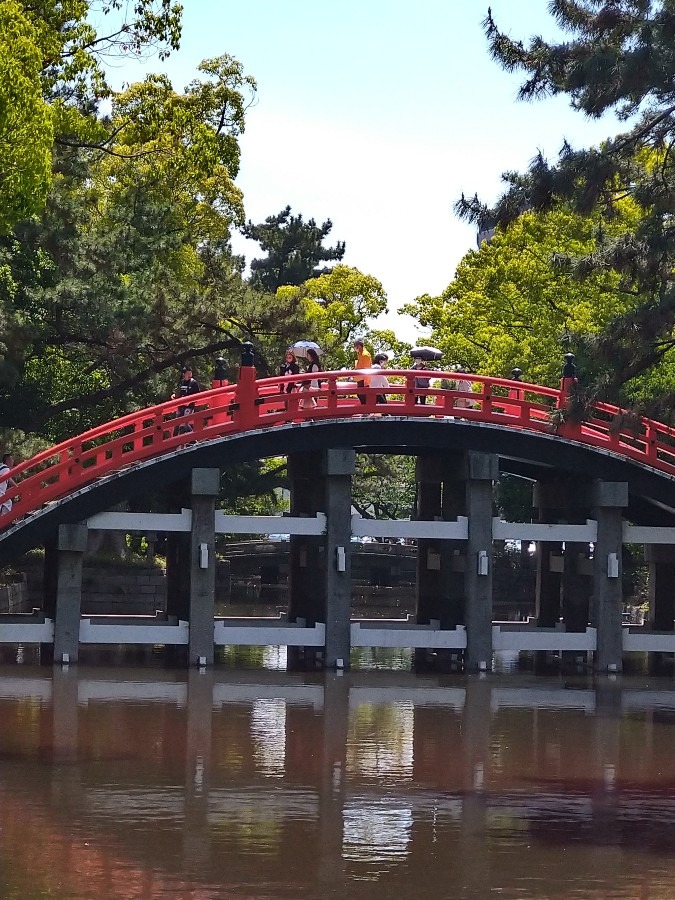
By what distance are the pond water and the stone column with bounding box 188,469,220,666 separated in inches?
90.6

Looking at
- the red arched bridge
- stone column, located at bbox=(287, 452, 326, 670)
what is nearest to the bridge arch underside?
the red arched bridge

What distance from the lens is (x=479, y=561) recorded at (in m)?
28.2

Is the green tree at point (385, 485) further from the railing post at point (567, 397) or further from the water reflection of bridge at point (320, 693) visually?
the water reflection of bridge at point (320, 693)

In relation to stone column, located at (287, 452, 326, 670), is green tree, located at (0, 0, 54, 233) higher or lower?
higher

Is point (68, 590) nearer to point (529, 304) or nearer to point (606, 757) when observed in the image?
point (606, 757)

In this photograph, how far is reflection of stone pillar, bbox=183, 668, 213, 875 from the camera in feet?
39.7

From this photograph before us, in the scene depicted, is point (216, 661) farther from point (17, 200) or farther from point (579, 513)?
point (17, 200)

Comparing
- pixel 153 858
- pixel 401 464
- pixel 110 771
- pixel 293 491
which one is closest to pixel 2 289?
pixel 293 491

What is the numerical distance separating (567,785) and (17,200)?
14540mm

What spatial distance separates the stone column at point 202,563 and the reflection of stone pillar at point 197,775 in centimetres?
187

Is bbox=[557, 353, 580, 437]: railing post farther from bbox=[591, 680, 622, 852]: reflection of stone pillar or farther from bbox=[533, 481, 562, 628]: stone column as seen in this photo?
bbox=[591, 680, 622, 852]: reflection of stone pillar

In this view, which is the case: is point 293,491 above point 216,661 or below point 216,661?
above

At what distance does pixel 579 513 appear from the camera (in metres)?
31.0

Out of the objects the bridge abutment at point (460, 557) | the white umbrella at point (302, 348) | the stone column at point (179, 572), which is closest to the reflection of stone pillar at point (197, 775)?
the stone column at point (179, 572)
